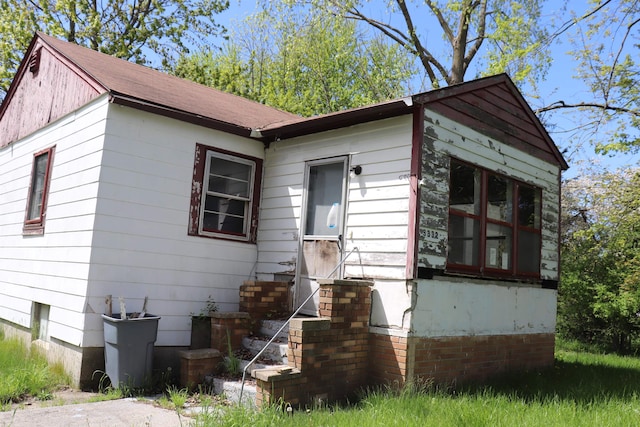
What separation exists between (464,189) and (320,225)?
6.89 feet

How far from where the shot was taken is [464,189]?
294 inches

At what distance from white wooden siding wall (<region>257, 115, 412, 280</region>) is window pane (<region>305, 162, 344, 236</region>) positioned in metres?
0.17

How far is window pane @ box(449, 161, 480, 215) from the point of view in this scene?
7.30m

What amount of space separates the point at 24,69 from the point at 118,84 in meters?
4.67

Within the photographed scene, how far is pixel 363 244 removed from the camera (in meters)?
7.02

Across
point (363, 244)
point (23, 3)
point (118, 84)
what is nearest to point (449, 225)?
Result: point (363, 244)

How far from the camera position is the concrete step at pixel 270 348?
21.6 feet

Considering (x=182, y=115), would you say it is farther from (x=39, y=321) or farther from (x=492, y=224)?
(x=492, y=224)

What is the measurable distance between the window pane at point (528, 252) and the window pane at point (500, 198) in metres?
0.51

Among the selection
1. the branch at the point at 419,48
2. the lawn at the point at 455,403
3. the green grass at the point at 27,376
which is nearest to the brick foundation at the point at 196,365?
the lawn at the point at 455,403

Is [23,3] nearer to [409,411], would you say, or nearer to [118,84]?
[118,84]

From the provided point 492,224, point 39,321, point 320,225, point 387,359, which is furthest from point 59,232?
point 492,224

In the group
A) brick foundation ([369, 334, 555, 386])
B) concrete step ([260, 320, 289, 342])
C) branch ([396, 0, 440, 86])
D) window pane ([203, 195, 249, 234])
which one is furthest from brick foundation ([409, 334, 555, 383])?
branch ([396, 0, 440, 86])

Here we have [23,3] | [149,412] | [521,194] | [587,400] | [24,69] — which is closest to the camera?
[149,412]
